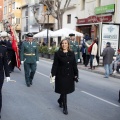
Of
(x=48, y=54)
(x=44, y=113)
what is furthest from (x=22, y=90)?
(x=48, y=54)

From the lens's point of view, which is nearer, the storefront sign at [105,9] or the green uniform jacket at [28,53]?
the green uniform jacket at [28,53]

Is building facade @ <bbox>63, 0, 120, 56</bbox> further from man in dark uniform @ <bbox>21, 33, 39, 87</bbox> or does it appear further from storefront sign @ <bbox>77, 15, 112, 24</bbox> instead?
man in dark uniform @ <bbox>21, 33, 39, 87</bbox>

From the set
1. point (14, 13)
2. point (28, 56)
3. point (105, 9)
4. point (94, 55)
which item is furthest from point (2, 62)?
point (14, 13)

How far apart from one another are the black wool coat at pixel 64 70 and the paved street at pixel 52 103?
604 millimetres

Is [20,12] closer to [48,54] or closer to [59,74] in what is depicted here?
[48,54]

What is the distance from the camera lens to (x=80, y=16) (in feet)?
115

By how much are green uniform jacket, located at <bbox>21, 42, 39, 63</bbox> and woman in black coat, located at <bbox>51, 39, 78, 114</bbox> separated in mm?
3894

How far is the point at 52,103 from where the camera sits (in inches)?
345

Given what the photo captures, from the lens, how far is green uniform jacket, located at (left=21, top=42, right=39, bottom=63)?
11438 mm

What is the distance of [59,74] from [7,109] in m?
1.50

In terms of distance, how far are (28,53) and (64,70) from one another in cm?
417

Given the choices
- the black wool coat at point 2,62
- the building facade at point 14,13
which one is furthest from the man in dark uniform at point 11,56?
the building facade at point 14,13

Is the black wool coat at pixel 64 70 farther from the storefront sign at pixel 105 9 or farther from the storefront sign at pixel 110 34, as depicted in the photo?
the storefront sign at pixel 105 9

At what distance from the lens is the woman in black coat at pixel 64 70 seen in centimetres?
755
